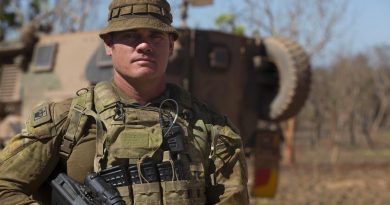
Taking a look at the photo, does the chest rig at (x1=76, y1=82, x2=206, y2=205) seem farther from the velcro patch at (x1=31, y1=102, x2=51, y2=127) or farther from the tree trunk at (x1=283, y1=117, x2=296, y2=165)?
the tree trunk at (x1=283, y1=117, x2=296, y2=165)

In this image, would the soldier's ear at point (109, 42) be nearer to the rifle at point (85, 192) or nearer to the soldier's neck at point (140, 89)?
the soldier's neck at point (140, 89)

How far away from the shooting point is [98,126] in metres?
2.77

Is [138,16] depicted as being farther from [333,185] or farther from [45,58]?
[333,185]

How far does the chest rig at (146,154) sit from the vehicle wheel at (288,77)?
559cm

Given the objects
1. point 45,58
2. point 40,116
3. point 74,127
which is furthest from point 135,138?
point 45,58

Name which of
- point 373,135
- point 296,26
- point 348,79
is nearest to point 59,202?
point 296,26

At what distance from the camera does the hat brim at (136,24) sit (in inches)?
108

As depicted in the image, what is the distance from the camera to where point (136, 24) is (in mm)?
2736

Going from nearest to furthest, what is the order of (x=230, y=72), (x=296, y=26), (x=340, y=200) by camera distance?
(x=230, y=72) < (x=340, y=200) < (x=296, y=26)

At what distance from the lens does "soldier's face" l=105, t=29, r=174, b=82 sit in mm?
2754

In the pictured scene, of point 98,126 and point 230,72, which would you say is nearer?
point 98,126

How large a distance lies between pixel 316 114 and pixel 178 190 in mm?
41365

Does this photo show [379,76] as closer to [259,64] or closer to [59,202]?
[259,64]

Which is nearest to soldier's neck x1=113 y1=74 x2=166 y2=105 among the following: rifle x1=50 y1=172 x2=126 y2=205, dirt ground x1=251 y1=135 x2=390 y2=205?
rifle x1=50 y1=172 x2=126 y2=205
